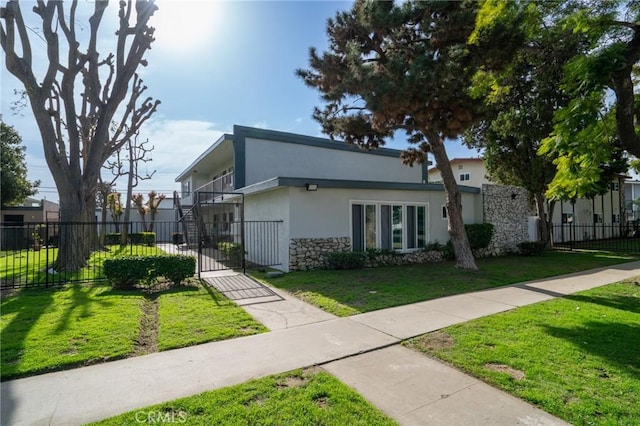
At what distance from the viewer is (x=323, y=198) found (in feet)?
39.3

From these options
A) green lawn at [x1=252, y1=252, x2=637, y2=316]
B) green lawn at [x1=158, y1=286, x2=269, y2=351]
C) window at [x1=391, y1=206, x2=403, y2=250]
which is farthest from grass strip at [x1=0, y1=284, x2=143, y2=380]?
window at [x1=391, y1=206, x2=403, y2=250]

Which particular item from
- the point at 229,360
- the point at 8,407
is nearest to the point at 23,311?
the point at 8,407

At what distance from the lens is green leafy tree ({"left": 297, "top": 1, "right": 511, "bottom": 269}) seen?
340 inches

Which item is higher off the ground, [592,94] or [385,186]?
[592,94]

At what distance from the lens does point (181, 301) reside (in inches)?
291

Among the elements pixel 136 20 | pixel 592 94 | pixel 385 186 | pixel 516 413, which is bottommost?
pixel 516 413

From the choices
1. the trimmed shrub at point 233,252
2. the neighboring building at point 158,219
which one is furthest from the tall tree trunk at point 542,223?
the neighboring building at point 158,219

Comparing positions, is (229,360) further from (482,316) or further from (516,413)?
(482,316)

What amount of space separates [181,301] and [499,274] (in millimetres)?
9374

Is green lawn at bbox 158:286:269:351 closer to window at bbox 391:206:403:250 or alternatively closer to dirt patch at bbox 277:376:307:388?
dirt patch at bbox 277:376:307:388

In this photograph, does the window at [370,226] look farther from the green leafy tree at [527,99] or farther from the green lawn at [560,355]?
the green lawn at [560,355]

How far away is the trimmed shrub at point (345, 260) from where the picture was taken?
1159cm

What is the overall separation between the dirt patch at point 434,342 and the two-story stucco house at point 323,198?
6764 millimetres

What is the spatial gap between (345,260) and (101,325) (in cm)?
751
